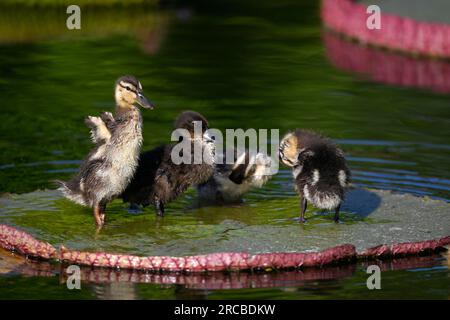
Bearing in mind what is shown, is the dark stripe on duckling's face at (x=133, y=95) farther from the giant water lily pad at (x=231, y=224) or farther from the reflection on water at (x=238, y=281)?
the reflection on water at (x=238, y=281)

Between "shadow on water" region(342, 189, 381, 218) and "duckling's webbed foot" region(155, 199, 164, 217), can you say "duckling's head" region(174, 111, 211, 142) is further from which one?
"shadow on water" region(342, 189, 381, 218)

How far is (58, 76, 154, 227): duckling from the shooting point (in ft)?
31.0

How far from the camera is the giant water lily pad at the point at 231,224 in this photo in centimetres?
903

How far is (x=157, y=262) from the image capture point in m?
8.67

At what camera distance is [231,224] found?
9.63 metres

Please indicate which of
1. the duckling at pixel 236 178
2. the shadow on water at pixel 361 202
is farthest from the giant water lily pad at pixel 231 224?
the duckling at pixel 236 178

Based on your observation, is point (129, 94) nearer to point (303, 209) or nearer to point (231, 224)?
point (231, 224)

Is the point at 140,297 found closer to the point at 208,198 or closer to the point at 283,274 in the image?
the point at 283,274

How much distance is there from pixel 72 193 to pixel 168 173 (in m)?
0.82

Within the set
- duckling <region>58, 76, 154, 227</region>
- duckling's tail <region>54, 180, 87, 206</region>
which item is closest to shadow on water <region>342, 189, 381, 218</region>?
duckling <region>58, 76, 154, 227</region>

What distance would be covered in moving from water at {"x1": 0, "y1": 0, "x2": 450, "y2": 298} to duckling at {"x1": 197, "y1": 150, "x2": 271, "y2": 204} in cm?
16

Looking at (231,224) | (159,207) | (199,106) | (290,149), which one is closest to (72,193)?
(159,207)

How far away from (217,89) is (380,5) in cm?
571
